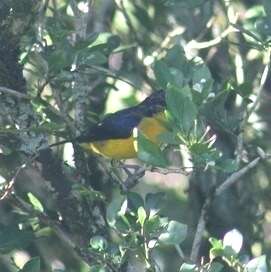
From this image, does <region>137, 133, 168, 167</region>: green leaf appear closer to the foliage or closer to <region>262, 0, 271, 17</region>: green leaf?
the foliage

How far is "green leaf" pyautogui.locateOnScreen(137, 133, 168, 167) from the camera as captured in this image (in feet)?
10.0

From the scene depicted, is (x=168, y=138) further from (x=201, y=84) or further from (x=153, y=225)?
(x=201, y=84)

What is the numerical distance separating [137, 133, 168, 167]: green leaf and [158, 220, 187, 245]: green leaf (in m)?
0.21

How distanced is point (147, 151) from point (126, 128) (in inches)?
68.4

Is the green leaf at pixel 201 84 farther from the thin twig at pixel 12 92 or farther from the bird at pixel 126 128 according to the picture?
the bird at pixel 126 128

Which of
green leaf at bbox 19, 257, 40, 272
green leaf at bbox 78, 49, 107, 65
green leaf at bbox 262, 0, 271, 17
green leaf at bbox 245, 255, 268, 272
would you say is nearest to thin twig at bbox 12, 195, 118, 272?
green leaf at bbox 19, 257, 40, 272

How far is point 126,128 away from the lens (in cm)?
480

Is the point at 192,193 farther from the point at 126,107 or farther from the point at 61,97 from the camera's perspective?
the point at 61,97

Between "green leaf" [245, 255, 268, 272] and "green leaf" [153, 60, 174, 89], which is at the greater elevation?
"green leaf" [153, 60, 174, 89]

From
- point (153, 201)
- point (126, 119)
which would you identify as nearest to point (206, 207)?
point (153, 201)

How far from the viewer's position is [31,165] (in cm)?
365

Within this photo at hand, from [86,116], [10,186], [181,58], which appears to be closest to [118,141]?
[86,116]

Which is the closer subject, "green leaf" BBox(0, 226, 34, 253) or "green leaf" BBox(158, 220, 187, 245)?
"green leaf" BBox(158, 220, 187, 245)

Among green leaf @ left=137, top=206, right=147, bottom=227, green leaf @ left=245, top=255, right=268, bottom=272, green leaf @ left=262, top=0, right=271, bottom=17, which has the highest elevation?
green leaf @ left=262, top=0, right=271, bottom=17
